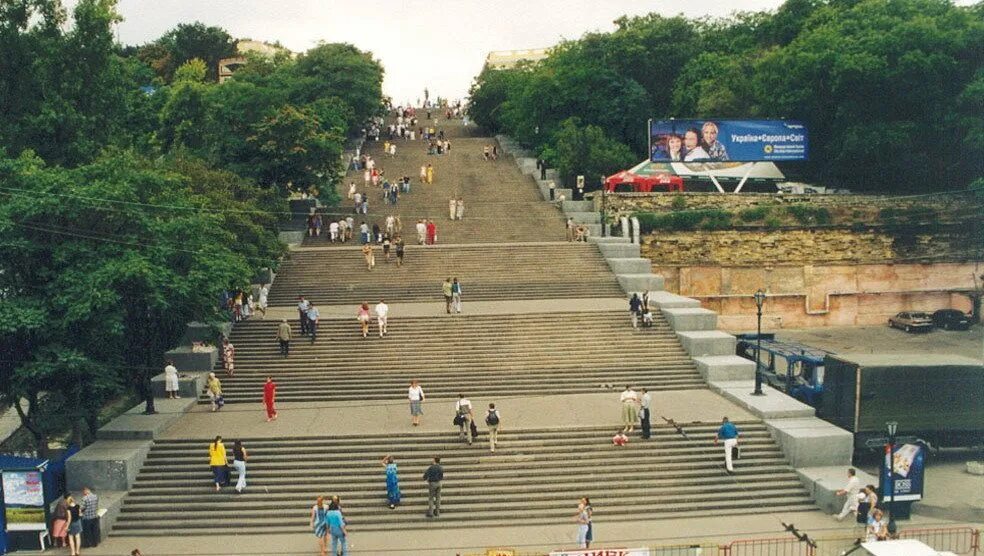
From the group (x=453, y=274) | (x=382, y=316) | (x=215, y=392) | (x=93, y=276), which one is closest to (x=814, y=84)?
(x=453, y=274)

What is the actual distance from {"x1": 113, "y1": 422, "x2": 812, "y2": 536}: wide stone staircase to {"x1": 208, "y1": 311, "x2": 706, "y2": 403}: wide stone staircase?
182 inches

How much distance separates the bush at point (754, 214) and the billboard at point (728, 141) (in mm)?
2711

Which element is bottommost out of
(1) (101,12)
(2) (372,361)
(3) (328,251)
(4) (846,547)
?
(4) (846,547)

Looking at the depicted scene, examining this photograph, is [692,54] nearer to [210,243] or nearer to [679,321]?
[679,321]

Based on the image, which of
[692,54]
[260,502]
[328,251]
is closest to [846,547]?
[260,502]

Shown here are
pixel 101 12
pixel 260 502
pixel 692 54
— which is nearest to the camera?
pixel 260 502

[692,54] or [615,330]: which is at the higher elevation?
[692,54]

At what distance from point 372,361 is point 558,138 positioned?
1029 inches

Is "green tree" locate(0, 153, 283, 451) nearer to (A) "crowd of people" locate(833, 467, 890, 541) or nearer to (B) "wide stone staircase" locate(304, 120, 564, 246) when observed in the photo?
(A) "crowd of people" locate(833, 467, 890, 541)

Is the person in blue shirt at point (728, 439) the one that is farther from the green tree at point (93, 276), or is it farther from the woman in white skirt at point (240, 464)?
the green tree at point (93, 276)

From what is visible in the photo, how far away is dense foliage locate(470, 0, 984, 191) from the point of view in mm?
44219

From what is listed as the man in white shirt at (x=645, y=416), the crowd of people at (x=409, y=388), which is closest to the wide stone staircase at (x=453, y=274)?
the crowd of people at (x=409, y=388)

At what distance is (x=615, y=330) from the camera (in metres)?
32.0

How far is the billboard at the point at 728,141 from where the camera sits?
46844mm
